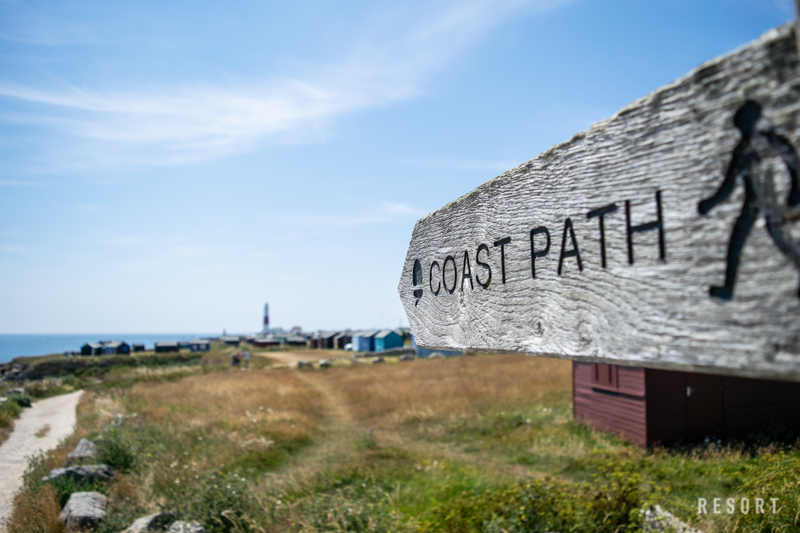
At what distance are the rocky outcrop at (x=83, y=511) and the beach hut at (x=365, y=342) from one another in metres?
47.2

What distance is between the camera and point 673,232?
2.28 feet

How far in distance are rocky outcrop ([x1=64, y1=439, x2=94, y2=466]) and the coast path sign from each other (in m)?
11.9

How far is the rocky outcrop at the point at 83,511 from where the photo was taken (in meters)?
6.84

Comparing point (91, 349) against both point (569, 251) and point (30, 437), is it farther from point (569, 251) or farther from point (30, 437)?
point (569, 251)

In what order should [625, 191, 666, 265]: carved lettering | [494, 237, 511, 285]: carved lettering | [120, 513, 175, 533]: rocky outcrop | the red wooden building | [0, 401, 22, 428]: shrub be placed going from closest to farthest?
[625, 191, 666, 265]: carved lettering < [494, 237, 511, 285]: carved lettering < [120, 513, 175, 533]: rocky outcrop < the red wooden building < [0, 401, 22, 428]: shrub

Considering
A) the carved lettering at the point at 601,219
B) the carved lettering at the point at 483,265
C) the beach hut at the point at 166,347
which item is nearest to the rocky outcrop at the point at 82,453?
the carved lettering at the point at 483,265

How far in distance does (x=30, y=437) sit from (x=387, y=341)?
38785 millimetres

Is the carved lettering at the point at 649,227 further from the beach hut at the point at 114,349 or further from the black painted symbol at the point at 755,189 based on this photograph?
the beach hut at the point at 114,349

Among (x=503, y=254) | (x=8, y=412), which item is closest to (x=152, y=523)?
(x=503, y=254)

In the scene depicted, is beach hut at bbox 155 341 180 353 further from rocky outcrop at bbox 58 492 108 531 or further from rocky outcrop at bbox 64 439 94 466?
rocky outcrop at bbox 58 492 108 531

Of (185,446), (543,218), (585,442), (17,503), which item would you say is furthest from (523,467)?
(543,218)

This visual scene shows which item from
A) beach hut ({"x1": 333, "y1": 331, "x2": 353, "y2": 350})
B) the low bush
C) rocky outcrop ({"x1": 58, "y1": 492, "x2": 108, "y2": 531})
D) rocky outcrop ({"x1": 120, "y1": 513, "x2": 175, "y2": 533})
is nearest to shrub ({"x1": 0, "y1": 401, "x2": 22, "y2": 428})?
rocky outcrop ({"x1": 58, "y1": 492, "x2": 108, "y2": 531})

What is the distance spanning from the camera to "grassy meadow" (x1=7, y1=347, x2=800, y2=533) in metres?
5.24

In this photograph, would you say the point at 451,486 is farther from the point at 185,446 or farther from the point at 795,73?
the point at 795,73
